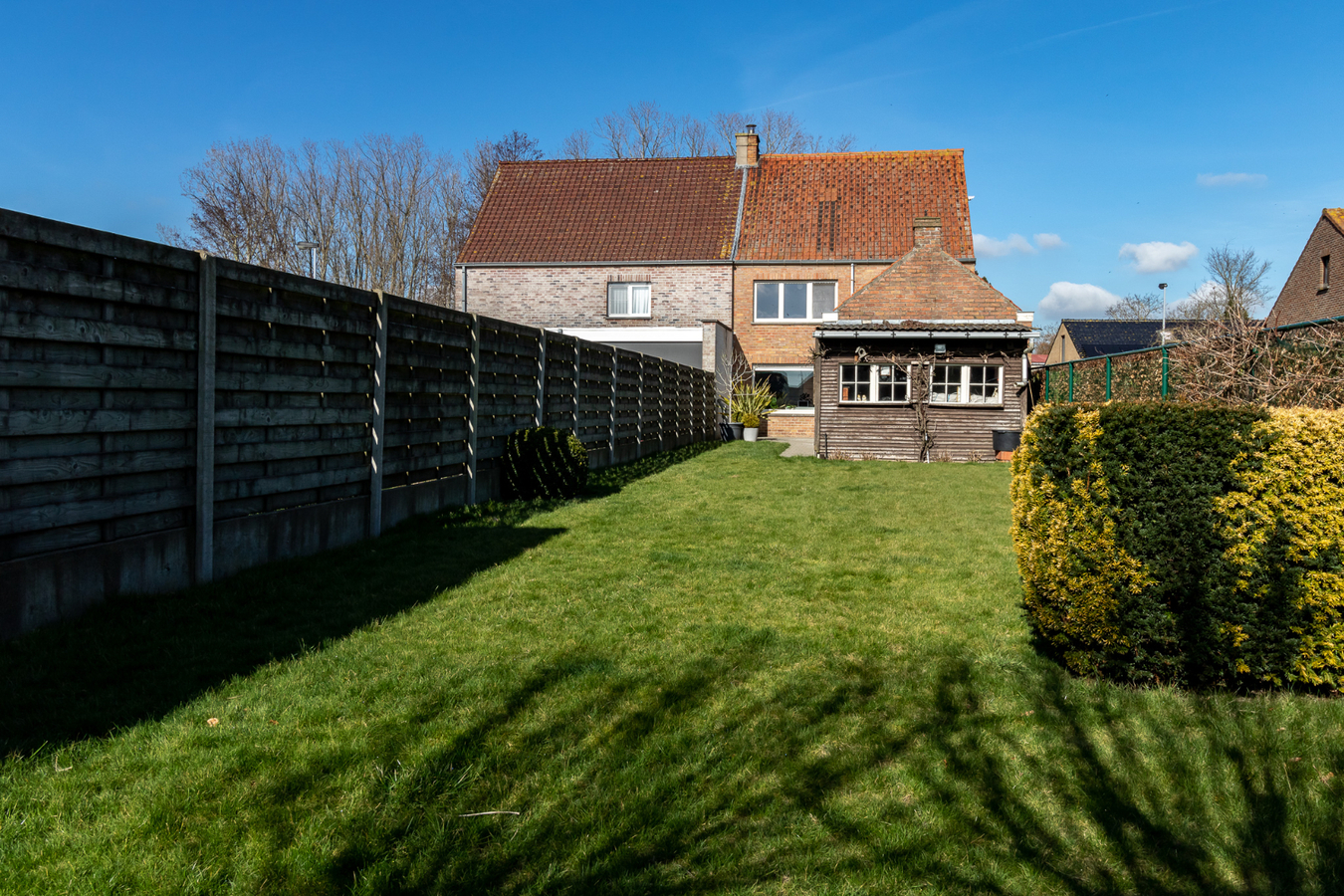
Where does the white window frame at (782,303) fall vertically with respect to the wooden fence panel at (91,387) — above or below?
above

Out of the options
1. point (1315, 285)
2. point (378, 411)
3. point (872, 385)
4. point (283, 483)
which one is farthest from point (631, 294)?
point (1315, 285)

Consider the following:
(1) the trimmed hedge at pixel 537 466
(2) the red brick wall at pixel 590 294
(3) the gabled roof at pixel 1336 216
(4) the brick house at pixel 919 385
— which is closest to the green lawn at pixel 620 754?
(1) the trimmed hedge at pixel 537 466

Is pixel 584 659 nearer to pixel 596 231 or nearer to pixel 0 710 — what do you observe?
pixel 0 710

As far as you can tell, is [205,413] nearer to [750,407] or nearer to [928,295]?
[928,295]

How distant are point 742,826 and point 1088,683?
2278mm

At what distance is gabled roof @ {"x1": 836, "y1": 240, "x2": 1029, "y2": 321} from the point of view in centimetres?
2008

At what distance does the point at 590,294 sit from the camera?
1135 inches

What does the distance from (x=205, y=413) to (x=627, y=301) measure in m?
24.1

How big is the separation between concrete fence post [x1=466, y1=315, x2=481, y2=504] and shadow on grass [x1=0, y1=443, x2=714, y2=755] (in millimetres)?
1975

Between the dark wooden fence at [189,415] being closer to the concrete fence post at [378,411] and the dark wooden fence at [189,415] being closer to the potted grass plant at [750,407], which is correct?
the concrete fence post at [378,411]

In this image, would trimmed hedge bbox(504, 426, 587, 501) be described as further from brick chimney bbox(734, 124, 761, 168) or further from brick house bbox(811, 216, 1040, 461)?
brick chimney bbox(734, 124, 761, 168)

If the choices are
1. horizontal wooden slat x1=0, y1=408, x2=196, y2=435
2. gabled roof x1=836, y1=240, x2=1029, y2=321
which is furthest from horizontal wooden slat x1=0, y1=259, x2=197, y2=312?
gabled roof x1=836, y1=240, x2=1029, y2=321

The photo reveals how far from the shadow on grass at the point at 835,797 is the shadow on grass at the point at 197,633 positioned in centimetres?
113

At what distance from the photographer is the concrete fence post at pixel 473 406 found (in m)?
9.30
